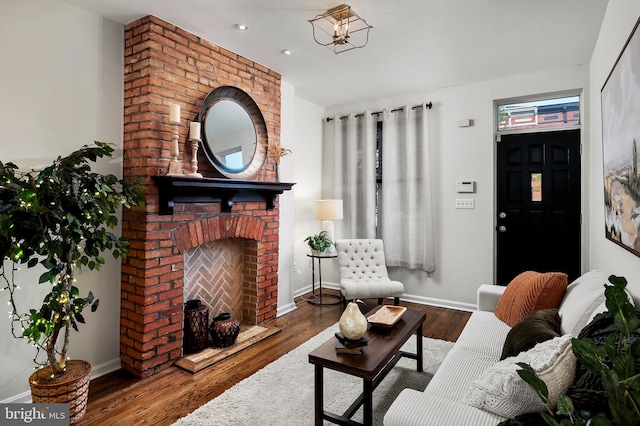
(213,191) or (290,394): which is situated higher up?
(213,191)

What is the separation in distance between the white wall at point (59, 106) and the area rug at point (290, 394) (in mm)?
1098

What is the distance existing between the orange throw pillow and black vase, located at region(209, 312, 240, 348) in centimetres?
216

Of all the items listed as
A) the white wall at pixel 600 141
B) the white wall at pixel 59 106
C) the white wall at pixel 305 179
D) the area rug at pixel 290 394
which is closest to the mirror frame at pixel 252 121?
the white wall at pixel 59 106

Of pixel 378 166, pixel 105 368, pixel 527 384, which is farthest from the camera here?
pixel 378 166

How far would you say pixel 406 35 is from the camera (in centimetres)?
298

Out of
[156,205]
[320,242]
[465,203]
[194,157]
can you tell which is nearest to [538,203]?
[465,203]

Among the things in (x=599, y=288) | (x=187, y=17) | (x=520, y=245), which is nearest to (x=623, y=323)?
(x=599, y=288)

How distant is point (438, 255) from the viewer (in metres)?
4.43

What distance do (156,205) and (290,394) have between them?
1668 mm

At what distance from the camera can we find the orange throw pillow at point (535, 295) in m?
2.31

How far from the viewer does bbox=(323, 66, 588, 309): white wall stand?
4.10m

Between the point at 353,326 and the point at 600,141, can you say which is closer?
the point at 353,326

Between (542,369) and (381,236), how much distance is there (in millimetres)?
3634

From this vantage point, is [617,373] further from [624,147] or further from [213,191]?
[213,191]
